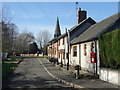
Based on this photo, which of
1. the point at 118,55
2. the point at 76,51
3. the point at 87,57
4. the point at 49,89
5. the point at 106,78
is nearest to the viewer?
the point at 49,89

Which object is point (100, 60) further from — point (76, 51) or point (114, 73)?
point (76, 51)

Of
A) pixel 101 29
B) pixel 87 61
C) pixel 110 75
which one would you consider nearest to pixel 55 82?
pixel 110 75

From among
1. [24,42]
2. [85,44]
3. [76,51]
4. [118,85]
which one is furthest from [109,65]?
[24,42]

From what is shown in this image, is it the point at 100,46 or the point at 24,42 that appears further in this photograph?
the point at 24,42

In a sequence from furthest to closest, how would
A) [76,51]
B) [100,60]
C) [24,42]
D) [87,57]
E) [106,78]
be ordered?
[24,42]
[76,51]
[87,57]
[100,60]
[106,78]

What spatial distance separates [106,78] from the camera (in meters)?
13.1

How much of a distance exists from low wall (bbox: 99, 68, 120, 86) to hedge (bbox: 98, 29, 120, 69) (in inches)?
17.1

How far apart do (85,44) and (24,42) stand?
75.3 meters

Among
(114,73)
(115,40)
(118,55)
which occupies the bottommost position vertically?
(114,73)

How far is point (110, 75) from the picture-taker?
41.0ft

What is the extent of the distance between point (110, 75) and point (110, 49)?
1974 mm

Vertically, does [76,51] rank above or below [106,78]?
above

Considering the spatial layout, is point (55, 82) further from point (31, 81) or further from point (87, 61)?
point (87, 61)

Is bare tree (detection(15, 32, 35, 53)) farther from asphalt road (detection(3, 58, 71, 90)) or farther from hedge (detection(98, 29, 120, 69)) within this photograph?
hedge (detection(98, 29, 120, 69))
